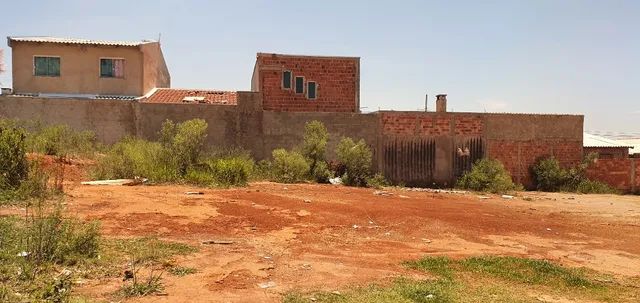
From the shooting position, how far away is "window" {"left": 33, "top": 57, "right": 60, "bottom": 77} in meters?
21.8

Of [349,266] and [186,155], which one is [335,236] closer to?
[349,266]

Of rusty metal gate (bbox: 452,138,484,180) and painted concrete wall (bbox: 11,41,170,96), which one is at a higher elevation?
painted concrete wall (bbox: 11,41,170,96)

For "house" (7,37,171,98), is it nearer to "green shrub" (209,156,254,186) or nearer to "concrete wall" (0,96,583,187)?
"concrete wall" (0,96,583,187)

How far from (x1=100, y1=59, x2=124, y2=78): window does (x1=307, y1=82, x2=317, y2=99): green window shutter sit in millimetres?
8986

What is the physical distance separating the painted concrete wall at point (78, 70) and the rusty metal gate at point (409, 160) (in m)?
12.2

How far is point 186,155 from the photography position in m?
14.0

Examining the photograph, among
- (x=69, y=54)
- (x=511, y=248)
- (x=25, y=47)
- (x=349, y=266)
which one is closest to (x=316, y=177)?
(x=511, y=248)

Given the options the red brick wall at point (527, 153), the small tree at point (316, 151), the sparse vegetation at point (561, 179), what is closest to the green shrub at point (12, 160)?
the small tree at point (316, 151)

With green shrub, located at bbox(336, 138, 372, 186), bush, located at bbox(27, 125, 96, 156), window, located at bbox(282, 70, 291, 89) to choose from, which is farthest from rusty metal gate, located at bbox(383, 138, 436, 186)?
bush, located at bbox(27, 125, 96, 156)

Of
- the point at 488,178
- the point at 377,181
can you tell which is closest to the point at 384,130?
the point at 377,181

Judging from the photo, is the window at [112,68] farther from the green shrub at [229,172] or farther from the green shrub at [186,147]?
the green shrub at [229,172]

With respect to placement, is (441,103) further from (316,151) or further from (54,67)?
(54,67)

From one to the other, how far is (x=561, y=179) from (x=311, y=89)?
10838 mm

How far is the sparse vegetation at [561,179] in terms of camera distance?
64.1 feet
